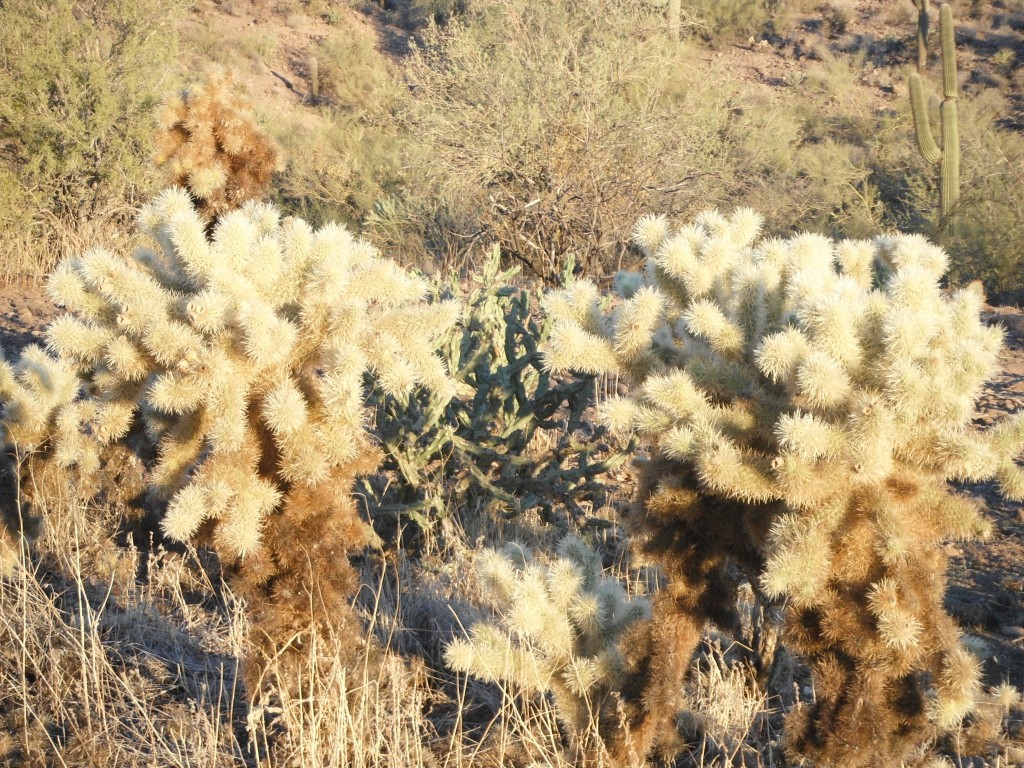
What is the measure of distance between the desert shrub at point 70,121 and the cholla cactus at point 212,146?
5.81 metres

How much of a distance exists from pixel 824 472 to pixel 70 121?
982 centimetres

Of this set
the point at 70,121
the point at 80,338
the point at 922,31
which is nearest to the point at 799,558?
the point at 80,338

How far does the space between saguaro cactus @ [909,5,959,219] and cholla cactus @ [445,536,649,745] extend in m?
11.1

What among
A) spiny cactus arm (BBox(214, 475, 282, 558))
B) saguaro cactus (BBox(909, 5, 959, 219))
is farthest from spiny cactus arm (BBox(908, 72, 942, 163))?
spiny cactus arm (BBox(214, 475, 282, 558))

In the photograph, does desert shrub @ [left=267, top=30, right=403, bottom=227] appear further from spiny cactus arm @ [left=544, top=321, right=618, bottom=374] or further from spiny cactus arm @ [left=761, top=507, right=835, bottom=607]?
spiny cactus arm @ [left=761, top=507, right=835, bottom=607]

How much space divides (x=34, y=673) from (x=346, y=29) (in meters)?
25.0

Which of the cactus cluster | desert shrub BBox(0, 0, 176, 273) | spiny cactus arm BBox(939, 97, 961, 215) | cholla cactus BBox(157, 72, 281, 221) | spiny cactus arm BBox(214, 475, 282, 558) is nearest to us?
Answer: spiny cactus arm BBox(214, 475, 282, 558)

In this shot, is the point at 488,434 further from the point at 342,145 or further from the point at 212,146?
the point at 342,145

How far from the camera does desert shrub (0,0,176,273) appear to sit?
993cm

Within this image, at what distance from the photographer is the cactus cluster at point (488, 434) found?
15.4 feet

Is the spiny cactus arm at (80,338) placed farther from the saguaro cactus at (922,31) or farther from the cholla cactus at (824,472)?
Result: the saguaro cactus at (922,31)

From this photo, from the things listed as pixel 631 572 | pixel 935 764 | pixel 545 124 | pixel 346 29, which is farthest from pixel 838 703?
pixel 346 29

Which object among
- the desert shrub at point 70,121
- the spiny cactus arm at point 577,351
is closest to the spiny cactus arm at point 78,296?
the spiny cactus arm at point 577,351

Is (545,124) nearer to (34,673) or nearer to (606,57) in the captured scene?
(606,57)
